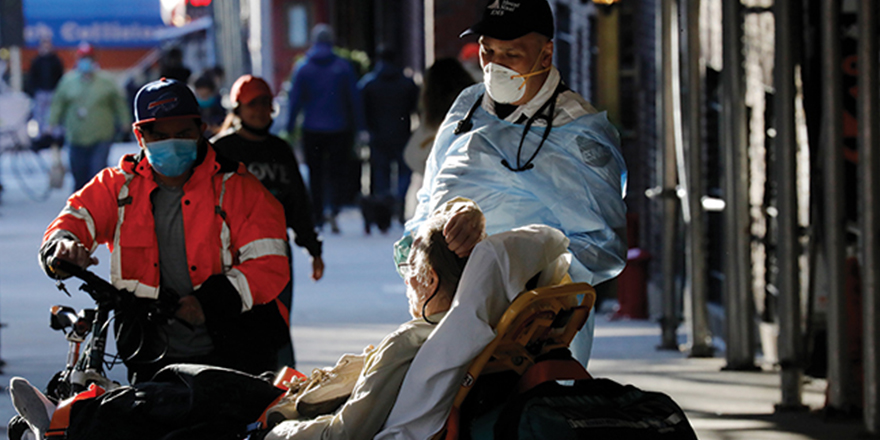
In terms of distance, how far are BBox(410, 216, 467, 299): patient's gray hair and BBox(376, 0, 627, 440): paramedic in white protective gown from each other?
35 cm

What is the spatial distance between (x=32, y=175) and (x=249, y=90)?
17654 mm

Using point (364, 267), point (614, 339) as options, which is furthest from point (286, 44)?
point (614, 339)

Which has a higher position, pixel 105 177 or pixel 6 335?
pixel 105 177

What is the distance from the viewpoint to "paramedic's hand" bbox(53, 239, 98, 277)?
435 centimetres

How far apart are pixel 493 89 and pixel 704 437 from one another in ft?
8.34

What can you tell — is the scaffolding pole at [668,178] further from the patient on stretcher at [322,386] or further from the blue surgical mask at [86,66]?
the blue surgical mask at [86,66]

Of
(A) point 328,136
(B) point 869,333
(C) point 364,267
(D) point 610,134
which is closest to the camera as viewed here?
(D) point 610,134

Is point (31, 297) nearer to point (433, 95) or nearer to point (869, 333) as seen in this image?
point (433, 95)

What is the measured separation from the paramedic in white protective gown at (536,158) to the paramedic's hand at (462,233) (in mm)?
412

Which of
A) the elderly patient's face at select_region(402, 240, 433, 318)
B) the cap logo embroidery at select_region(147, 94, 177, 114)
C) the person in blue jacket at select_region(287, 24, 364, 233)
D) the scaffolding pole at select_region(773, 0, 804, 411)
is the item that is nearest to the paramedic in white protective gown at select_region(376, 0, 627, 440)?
the elderly patient's face at select_region(402, 240, 433, 318)

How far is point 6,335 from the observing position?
9078 millimetres

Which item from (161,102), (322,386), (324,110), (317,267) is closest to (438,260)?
(322,386)

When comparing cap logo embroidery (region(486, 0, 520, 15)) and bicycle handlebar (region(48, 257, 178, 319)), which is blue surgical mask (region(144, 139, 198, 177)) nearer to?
bicycle handlebar (region(48, 257, 178, 319))

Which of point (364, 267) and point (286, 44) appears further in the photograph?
point (286, 44)
